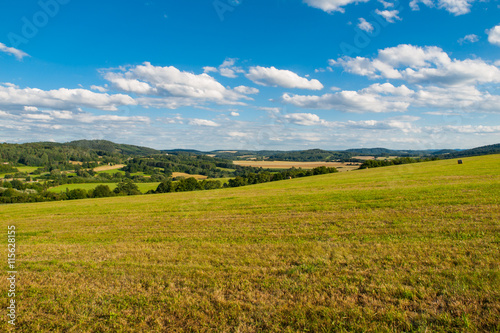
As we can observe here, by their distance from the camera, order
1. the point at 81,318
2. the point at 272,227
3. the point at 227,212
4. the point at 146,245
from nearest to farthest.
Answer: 1. the point at 81,318
2. the point at 146,245
3. the point at 272,227
4. the point at 227,212

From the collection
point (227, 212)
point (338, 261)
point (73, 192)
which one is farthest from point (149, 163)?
point (338, 261)

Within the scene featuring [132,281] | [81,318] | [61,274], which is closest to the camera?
[81,318]

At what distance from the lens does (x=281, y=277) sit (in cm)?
710

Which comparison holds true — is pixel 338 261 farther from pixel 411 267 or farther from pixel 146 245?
pixel 146 245

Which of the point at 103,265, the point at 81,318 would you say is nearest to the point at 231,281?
the point at 81,318

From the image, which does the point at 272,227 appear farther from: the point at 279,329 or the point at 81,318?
the point at 81,318

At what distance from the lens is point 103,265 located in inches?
350

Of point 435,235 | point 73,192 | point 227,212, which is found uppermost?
point 435,235

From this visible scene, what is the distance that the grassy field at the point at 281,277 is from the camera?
5.29 meters

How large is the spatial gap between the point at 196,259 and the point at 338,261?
190 inches

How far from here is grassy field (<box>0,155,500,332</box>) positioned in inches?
208

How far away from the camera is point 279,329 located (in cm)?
505

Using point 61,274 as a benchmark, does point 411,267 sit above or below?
above

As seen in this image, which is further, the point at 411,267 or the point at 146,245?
the point at 146,245
